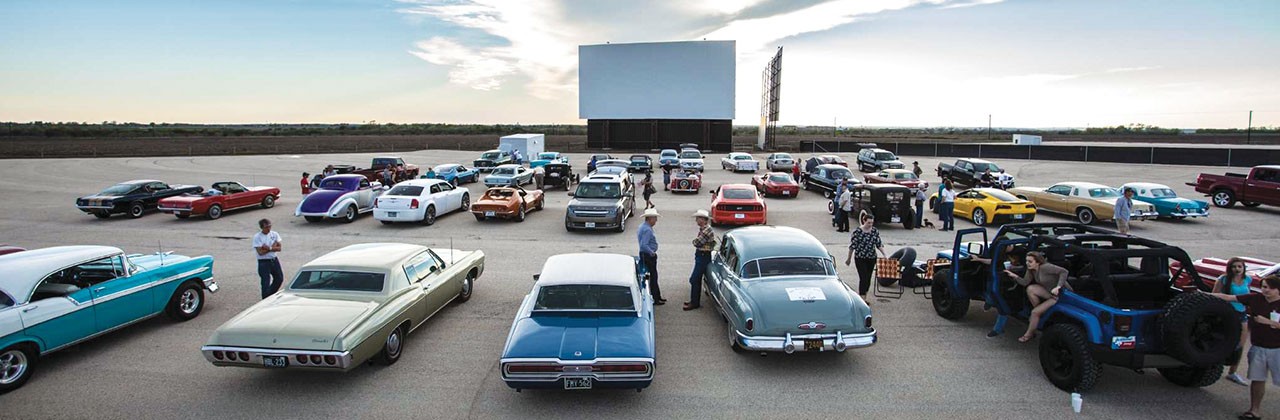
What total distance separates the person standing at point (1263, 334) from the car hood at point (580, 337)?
214 inches

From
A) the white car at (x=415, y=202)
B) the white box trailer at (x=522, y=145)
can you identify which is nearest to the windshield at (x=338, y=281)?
the white car at (x=415, y=202)

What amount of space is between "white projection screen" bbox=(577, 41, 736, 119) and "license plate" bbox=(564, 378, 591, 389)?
2191 inches

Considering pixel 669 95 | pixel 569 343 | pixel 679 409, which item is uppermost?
pixel 669 95

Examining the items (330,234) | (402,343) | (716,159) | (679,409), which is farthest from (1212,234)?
(716,159)

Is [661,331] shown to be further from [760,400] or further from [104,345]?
[104,345]

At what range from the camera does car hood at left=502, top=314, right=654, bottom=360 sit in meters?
6.01

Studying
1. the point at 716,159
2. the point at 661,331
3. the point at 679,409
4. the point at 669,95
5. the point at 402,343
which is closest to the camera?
the point at 679,409

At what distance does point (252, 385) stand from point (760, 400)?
5.28 metres

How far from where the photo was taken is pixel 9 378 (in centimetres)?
641

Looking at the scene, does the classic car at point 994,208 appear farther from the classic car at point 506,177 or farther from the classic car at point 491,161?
the classic car at point 491,161

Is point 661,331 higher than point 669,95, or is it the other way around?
point 669,95

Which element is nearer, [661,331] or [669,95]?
[661,331]

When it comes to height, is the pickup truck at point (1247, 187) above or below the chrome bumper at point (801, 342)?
above

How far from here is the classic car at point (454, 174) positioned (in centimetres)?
2798
